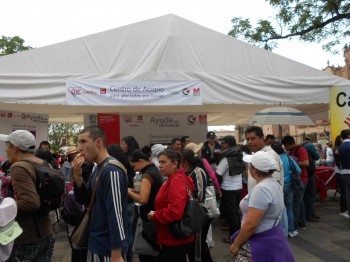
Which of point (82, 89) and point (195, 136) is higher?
point (82, 89)

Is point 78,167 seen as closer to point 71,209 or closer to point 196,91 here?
point 71,209

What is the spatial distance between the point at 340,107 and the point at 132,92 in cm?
438

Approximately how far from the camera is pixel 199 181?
434cm

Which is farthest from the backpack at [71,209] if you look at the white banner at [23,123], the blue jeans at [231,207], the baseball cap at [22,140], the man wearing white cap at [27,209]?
the white banner at [23,123]

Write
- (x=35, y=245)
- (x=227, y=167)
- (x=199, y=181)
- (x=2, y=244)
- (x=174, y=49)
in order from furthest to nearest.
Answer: (x=174, y=49), (x=227, y=167), (x=199, y=181), (x=35, y=245), (x=2, y=244)

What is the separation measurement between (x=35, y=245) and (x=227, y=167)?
3.51 meters

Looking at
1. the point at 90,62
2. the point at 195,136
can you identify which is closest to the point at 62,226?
the point at 90,62

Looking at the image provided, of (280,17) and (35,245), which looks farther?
(280,17)

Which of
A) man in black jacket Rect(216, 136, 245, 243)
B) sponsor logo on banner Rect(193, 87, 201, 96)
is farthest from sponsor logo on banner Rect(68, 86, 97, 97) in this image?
man in black jacket Rect(216, 136, 245, 243)

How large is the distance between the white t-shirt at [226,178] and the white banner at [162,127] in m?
3.94

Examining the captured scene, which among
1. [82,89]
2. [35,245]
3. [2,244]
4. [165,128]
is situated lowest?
[35,245]

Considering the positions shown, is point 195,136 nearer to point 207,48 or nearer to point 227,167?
point 207,48

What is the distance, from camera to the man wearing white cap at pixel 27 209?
2.65 metres

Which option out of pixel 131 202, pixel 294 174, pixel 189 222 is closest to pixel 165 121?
pixel 294 174
